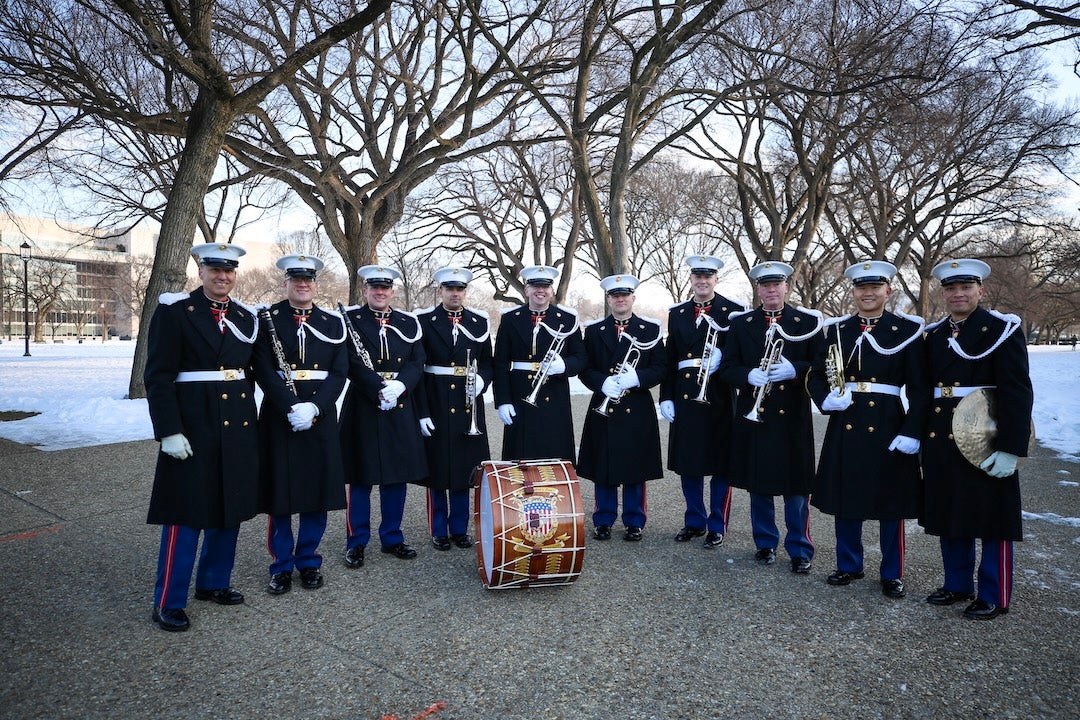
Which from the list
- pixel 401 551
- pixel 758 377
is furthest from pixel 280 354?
pixel 758 377

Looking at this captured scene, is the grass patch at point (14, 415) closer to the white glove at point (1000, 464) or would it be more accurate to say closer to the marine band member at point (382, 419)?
the marine band member at point (382, 419)

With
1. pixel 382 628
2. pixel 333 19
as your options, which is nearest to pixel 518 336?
pixel 382 628

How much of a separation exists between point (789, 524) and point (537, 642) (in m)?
2.42

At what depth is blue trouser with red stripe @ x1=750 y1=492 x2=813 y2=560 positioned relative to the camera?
17.2 feet

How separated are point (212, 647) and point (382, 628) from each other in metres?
0.93

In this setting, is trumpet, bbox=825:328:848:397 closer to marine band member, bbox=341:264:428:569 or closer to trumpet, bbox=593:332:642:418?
trumpet, bbox=593:332:642:418

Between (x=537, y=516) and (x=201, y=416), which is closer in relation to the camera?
(x=201, y=416)

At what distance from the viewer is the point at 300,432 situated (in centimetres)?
478

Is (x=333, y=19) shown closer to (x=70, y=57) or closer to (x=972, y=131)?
(x=70, y=57)

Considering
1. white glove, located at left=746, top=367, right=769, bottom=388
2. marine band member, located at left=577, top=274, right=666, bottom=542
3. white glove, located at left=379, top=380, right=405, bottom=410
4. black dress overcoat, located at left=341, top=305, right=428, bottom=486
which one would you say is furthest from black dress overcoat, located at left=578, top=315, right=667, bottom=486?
white glove, located at left=379, top=380, right=405, bottom=410

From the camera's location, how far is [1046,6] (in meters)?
10.5

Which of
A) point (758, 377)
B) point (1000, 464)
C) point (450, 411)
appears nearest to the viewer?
point (1000, 464)

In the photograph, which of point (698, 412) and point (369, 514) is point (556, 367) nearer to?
point (698, 412)

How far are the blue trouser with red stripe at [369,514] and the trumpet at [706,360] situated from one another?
8.46 ft
